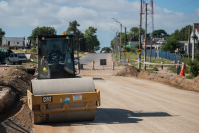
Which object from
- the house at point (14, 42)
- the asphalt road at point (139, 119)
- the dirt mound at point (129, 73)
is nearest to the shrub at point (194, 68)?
the dirt mound at point (129, 73)

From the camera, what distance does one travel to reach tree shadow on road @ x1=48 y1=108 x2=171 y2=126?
28.0ft

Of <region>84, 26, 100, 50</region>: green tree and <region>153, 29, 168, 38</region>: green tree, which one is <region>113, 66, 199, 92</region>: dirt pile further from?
<region>153, 29, 168, 38</region>: green tree

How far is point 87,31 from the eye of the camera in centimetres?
17500

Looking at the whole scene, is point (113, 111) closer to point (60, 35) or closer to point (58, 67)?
point (58, 67)

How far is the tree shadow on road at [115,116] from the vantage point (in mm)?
8547

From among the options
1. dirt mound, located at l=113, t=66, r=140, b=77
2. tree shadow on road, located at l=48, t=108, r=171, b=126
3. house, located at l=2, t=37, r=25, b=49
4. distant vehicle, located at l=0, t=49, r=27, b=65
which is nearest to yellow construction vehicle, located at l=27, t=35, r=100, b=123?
tree shadow on road, located at l=48, t=108, r=171, b=126

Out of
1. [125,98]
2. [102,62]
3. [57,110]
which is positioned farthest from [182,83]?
[102,62]

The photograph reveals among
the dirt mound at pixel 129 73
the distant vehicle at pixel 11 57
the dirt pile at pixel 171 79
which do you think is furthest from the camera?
the distant vehicle at pixel 11 57

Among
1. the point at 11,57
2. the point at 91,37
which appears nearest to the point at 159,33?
the point at 91,37

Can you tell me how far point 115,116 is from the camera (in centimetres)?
955

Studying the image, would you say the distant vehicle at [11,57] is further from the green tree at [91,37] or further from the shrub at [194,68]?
the green tree at [91,37]

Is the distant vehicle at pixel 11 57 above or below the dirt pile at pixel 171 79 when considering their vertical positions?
above

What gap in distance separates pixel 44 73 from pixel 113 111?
3054 millimetres

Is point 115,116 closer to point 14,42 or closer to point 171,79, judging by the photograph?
point 171,79
